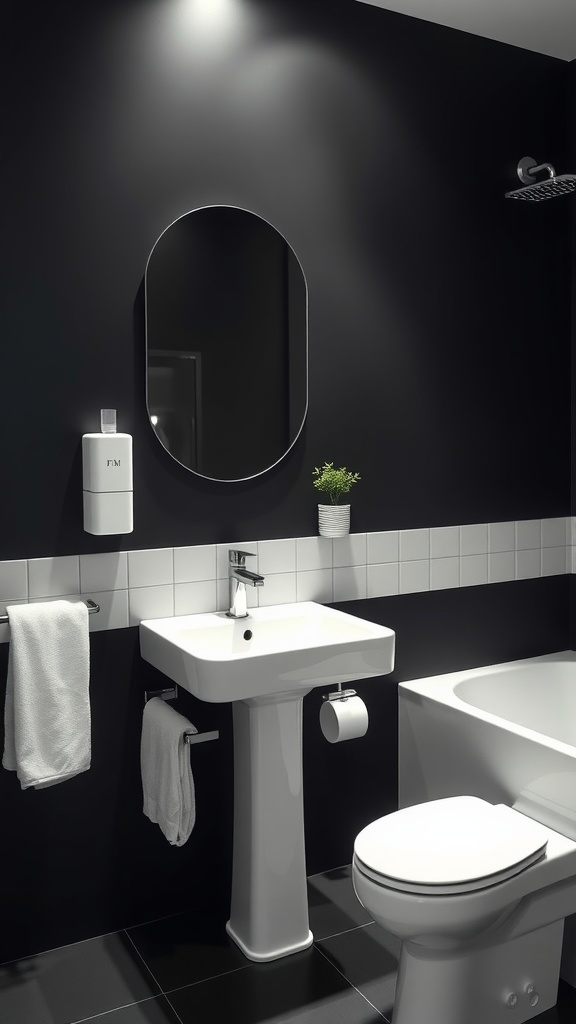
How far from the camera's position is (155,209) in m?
2.46

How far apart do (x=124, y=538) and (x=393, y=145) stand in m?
1.57

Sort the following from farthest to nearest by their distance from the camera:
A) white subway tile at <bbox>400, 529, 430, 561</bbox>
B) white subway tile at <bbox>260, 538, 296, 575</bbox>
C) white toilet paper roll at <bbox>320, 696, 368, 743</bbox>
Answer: white subway tile at <bbox>400, 529, 430, 561</bbox> < white subway tile at <bbox>260, 538, 296, 575</bbox> < white toilet paper roll at <bbox>320, 696, 368, 743</bbox>

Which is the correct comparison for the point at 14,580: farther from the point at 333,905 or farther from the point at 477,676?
the point at 477,676

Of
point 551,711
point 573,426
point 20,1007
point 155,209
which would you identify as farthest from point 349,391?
point 20,1007

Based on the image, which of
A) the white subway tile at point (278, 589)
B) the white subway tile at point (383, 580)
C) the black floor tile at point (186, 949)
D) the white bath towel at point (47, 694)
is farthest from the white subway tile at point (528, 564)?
the white bath towel at point (47, 694)

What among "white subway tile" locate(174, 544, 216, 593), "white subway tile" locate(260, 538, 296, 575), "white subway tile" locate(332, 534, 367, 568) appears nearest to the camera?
"white subway tile" locate(174, 544, 216, 593)

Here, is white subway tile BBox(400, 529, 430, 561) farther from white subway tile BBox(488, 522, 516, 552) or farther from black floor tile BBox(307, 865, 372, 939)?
black floor tile BBox(307, 865, 372, 939)

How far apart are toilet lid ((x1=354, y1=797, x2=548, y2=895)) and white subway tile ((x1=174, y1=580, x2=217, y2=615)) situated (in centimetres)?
82

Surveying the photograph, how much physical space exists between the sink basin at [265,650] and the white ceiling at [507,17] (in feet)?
6.43

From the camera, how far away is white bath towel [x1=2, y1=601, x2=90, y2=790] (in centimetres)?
220

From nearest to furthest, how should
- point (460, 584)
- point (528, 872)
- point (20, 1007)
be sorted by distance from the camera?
1. point (528, 872)
2. point (20, 1007)
3. point (460, 584)

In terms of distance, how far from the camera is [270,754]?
2.38 meters

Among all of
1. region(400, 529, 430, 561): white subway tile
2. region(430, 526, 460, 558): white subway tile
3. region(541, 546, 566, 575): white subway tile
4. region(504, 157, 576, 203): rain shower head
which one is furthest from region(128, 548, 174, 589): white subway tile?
region(504, 157, 576, 203): rain shower head

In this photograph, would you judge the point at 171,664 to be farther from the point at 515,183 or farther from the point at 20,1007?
the point at 515,183
